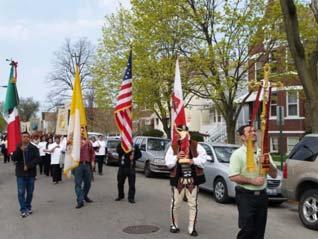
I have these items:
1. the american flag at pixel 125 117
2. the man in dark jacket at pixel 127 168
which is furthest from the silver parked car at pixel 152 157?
the american flag at pixel 125 117

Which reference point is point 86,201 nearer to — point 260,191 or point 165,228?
point 165,228

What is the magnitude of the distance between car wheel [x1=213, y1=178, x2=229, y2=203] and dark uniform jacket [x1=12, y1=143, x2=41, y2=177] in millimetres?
4751

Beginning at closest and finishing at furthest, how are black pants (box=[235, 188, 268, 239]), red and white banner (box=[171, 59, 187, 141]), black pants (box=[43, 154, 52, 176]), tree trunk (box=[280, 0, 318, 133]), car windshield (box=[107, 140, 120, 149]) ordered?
black pants (box=[235, 188, 268, 239]) → red and white banner (box=[171, 59, 187, 141]) → tree trunk (box=[280, 0, 318, 133]) → black pants (box=[43, 154, 52, 176]) → car windshield (box=[107, 140, 120, 149])

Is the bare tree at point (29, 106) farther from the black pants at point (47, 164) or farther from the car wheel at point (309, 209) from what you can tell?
the car wheel at point (309, 209)

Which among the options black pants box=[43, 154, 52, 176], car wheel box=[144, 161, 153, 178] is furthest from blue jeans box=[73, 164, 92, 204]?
black pants box=[43, 154, 52, 176]

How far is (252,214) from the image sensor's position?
5742mm

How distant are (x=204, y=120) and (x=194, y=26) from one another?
3206 cm

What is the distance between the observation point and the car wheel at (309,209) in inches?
358

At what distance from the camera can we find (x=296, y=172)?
9703 millimetres

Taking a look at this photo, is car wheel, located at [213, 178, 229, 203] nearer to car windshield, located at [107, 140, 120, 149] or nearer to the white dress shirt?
the white dress shirt

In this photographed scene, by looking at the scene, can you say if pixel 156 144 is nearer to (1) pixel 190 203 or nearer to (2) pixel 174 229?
(2) pixel 174 229

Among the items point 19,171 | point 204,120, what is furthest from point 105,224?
point 204,120

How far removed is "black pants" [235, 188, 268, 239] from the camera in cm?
574

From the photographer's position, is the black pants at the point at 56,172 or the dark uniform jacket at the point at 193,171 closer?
the dark uniform jacket at the point at 193,171
